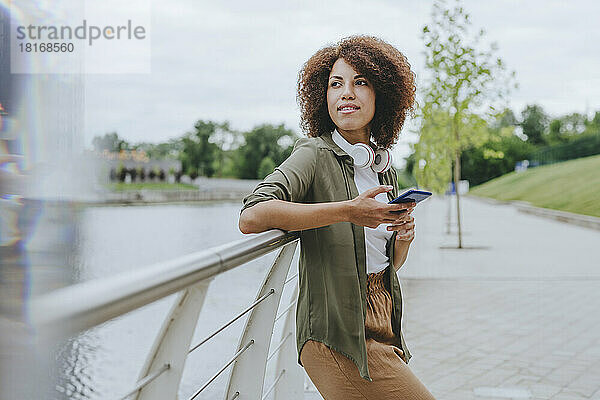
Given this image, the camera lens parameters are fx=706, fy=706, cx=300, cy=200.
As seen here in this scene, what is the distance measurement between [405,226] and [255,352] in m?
0.54

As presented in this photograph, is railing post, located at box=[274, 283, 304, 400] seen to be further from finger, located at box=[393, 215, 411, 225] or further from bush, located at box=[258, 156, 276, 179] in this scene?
bush, located at box=[258, 156, 276, 179]

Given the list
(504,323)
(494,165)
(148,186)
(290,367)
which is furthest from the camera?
(494,165)

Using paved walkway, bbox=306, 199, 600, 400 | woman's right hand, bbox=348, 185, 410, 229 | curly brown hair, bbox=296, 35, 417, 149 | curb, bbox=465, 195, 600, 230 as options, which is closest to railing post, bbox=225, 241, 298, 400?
woman's right hand, bbox=348, 185, 410, 229

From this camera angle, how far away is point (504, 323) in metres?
6.25

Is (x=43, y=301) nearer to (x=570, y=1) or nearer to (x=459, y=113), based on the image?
(x=459, y=113)

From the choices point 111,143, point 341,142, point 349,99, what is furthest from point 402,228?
point 111,143

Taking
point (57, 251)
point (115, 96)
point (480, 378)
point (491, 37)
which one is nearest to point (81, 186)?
Answer: point (57, 251)

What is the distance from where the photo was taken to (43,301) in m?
0.69

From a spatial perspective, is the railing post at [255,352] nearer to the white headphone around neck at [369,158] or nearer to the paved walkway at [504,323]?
the white headphone around neck at [369,158]

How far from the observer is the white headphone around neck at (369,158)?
1.87 m

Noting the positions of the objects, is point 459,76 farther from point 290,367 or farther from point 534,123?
point 534,123

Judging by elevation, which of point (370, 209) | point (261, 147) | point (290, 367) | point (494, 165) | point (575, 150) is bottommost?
point (290, 367)

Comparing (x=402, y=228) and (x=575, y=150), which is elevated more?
(x=575, y=150)

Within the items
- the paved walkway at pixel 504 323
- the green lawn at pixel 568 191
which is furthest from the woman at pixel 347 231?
the green lawn at pixel 568 191
